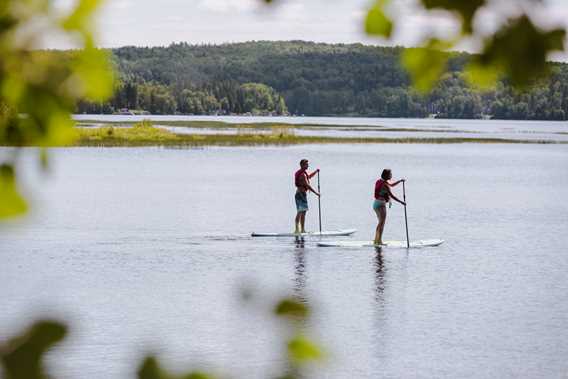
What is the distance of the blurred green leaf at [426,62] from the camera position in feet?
7.15

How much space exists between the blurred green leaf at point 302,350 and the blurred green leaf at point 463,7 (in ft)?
2.16

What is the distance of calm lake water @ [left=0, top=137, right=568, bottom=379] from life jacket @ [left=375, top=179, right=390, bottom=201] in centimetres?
151

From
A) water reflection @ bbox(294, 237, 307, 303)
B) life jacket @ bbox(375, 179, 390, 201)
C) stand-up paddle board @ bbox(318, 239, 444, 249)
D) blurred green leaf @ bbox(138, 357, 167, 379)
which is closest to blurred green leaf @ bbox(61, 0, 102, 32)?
blurred green leaf @ bbox(138, 357, 167, 379)

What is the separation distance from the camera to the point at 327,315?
19484 mm

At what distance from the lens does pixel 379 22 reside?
2.19 metres

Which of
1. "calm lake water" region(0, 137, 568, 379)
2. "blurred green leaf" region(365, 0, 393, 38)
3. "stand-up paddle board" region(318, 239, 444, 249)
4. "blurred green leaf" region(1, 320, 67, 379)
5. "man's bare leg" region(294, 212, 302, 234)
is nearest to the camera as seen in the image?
"blurred green leaf" region(1, 320, 67, 379)

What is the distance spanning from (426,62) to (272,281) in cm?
2028

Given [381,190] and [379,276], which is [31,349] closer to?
[379,276]

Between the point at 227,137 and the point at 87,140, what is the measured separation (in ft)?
64.1

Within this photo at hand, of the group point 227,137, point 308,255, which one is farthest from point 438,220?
point 227,137

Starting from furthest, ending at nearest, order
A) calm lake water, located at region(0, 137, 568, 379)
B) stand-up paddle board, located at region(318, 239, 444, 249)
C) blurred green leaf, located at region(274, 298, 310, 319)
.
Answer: stand-up paddle board, located at region(318, 239, 444, 249)
calm lake water, located at region(0, 137, 568, 379)
blurred green leaf, located at region(274, 298, 310, 319)

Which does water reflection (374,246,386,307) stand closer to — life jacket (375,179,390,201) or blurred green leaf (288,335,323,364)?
life jacket (375,179,390,201)

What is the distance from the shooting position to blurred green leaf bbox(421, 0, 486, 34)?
6.72 feet

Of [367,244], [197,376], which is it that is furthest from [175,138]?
[197,376]
